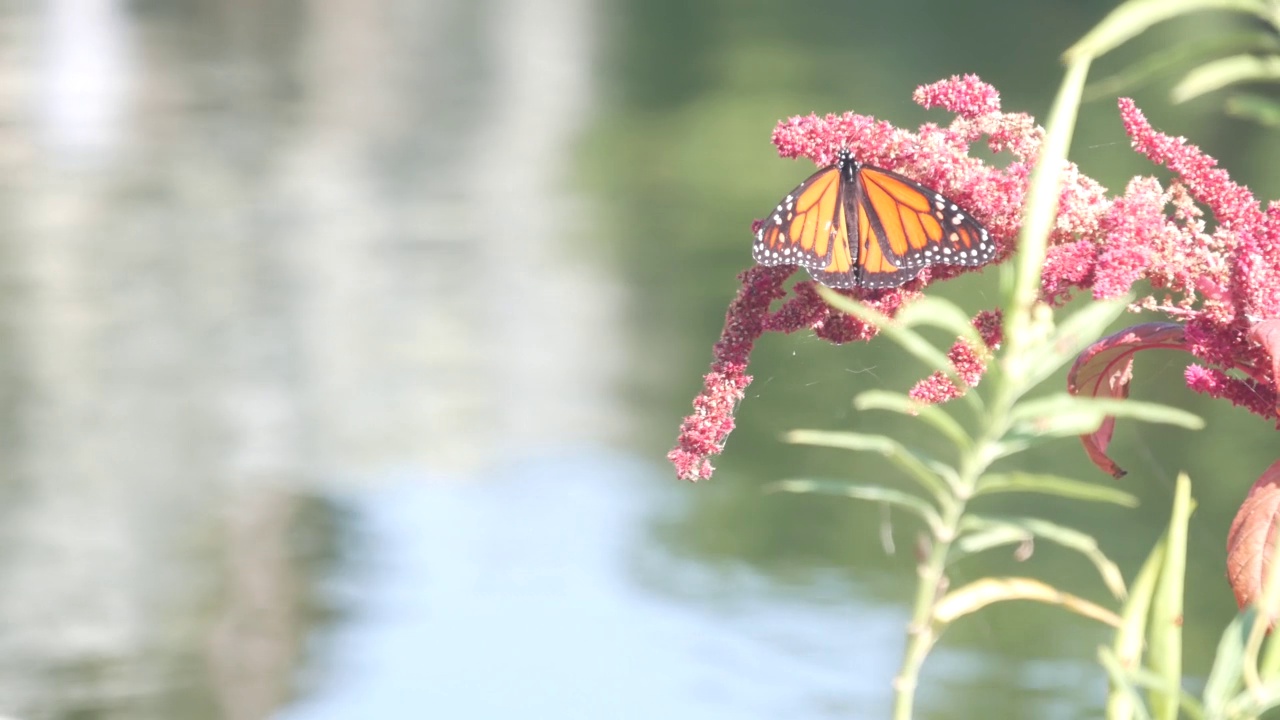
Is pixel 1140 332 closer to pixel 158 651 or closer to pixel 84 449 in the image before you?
pixel 158 651

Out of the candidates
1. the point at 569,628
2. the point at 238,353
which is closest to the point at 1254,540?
the point at 569,628

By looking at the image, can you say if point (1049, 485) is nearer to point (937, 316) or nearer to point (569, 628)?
point (937, 316)

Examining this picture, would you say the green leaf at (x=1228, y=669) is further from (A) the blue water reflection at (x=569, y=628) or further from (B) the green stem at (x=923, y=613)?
(A) the blue water reflection at (x=569, y=628)

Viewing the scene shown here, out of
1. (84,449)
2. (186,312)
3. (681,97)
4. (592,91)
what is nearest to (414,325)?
(186,312)

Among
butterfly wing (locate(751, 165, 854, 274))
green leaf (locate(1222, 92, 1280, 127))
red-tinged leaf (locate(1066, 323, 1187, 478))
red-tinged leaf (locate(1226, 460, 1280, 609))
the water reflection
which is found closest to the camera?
green leaf (locate(1222, 92, 1280, 127))

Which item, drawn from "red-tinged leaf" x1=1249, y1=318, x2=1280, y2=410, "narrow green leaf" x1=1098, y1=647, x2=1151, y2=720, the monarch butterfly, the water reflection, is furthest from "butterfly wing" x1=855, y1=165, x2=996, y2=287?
the water reflection

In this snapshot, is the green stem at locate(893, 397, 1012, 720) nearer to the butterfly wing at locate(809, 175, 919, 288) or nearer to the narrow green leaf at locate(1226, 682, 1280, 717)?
the narrow green leaf at locate(1226, 682, 1280, 717)

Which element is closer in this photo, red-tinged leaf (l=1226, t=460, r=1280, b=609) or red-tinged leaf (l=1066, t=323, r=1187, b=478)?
red-tinged leaf (l=1226, t=460, r=1280, b=609)
